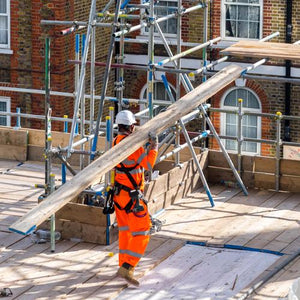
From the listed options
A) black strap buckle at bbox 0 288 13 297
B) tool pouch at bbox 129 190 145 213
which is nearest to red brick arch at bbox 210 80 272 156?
tool pouch at bbox 129 190 145 213

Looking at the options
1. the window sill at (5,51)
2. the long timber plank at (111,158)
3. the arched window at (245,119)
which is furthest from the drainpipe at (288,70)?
the long timber plank at (111,158)

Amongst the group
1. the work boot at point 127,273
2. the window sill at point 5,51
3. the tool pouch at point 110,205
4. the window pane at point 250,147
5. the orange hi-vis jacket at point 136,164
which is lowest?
the window pane at point 250,147

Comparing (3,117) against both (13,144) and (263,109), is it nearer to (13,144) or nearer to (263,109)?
(263,109)

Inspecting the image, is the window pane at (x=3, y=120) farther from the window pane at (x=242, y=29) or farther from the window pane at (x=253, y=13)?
the window pane at (x=253, y=13)

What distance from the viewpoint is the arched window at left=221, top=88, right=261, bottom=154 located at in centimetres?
2486

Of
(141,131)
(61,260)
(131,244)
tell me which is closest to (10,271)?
(61,260)

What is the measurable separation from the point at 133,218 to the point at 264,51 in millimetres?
4546

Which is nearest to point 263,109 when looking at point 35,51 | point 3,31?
point 35,51

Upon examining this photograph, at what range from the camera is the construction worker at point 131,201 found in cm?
1223

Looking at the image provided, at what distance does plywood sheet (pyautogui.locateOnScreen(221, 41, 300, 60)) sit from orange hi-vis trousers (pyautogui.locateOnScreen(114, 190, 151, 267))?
398 centimetres

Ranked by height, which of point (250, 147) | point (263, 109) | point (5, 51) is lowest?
point (250, 147)

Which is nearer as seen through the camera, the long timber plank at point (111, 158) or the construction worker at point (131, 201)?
the long timber plank at point (111, 158)

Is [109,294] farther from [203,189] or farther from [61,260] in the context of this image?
[203,189]

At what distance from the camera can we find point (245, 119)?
2491 centimetres
